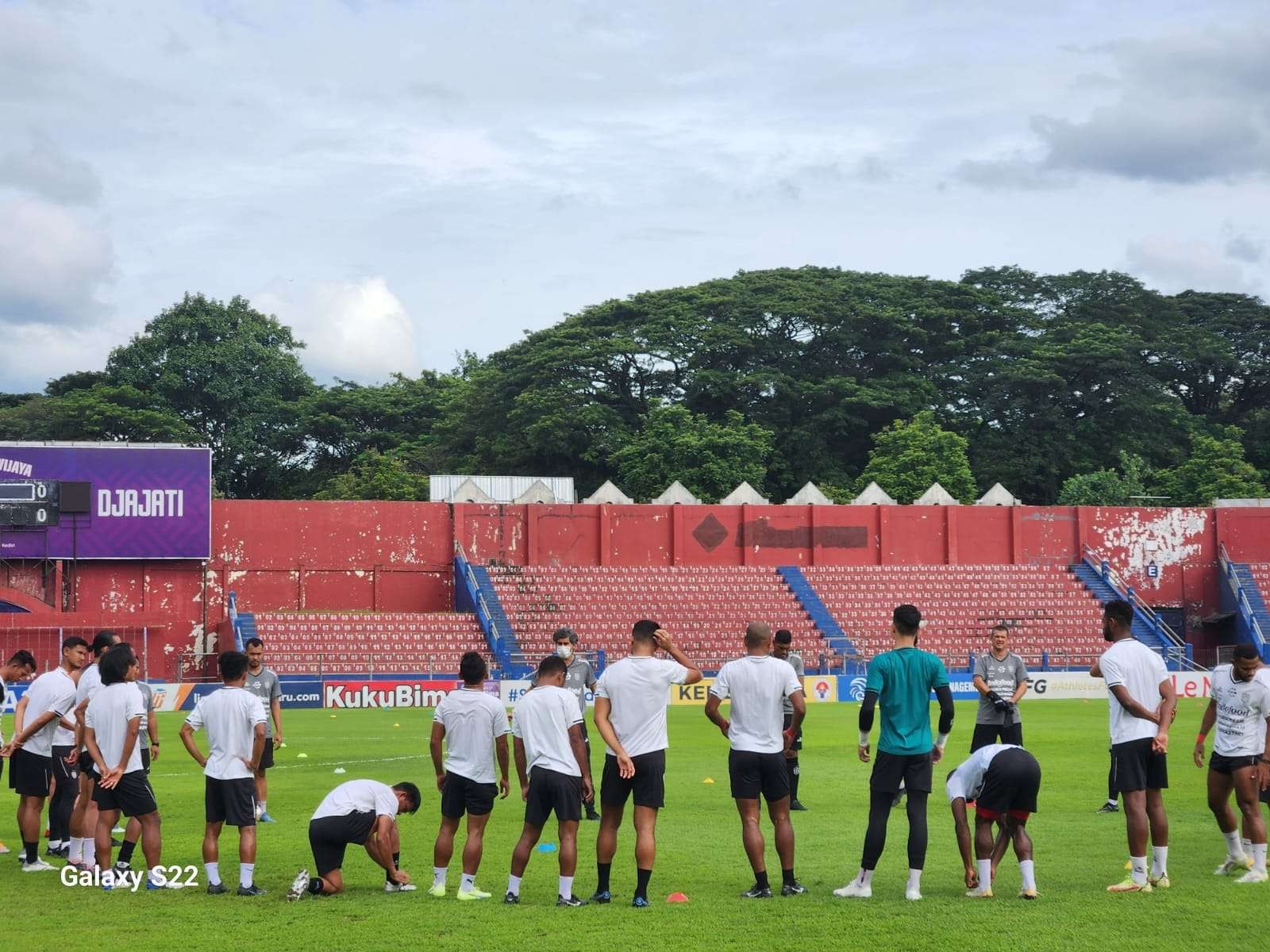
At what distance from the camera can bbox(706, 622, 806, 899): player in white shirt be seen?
10828 millimetres

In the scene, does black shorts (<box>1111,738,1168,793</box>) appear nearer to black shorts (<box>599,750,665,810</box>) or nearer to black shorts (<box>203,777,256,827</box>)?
black shorts (<box>599,750,665,810</box>)

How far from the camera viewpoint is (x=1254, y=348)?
74.1 meters

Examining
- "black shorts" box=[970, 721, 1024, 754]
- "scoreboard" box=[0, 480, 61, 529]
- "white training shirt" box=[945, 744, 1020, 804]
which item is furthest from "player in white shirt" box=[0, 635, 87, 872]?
"scoreboard" box=[0, 480, 61, 529]

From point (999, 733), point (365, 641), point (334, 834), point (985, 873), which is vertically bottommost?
point (365, 641)

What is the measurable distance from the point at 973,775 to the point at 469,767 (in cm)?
375

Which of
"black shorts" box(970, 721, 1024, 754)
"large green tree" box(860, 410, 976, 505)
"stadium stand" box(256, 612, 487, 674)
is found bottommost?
"stadium stand" box(256, 612, 487, 674)

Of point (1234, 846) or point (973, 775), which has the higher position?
point (973, 775)

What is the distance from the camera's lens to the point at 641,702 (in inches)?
420

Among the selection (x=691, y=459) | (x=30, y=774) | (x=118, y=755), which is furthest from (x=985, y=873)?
(x=691, y=459)

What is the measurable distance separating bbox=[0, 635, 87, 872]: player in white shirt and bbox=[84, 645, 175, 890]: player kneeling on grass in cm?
107

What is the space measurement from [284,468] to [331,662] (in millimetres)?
35779

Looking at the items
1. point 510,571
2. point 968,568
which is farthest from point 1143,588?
point 510,571

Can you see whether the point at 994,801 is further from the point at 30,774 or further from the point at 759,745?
→ the point at 30,774

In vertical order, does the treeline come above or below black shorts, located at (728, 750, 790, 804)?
above
